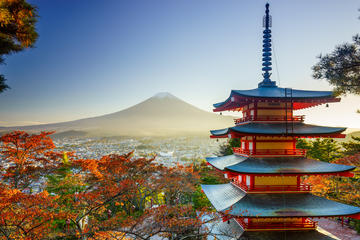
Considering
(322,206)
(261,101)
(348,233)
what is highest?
(261,101)

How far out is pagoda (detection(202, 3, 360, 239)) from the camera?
7582 millimetres

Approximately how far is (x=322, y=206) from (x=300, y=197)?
730mm

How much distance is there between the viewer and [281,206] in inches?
305

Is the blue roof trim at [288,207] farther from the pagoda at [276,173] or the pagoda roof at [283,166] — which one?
the pagoda roof at [283,166]

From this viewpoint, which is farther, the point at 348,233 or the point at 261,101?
the point at 348,233

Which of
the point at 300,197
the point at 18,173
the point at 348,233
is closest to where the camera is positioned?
the point at 300,197

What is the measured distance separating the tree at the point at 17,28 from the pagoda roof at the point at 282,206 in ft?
23.3

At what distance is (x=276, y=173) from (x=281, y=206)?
118 centimetres

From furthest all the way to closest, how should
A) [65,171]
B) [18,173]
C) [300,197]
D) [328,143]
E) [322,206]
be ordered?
[328,143] < [65,171] < [18,173] < [300,197] < [322,206]

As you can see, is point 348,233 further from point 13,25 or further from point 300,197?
point 13,25

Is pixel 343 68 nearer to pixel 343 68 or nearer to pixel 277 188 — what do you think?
pixel 343 68

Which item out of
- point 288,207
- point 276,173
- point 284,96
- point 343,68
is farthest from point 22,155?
point 343,68

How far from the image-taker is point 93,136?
61.3m

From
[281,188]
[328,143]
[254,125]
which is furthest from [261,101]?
[328,143]
